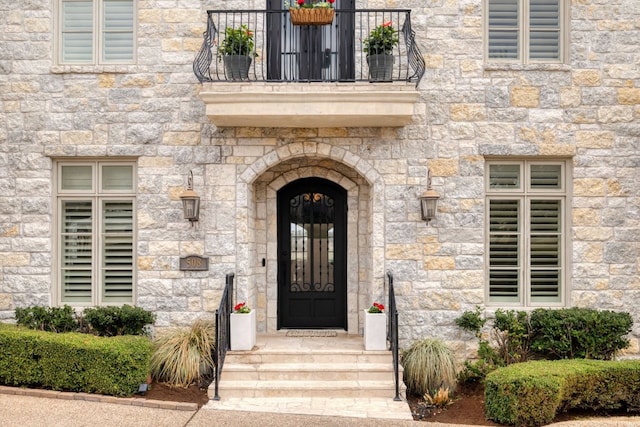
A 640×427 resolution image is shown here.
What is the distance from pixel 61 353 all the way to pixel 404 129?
5.37 m

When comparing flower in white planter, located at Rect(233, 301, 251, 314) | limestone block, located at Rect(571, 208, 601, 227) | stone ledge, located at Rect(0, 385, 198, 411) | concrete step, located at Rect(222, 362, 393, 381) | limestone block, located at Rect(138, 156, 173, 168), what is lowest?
stone ledge, located at Rect(0, 385, 198, 411)

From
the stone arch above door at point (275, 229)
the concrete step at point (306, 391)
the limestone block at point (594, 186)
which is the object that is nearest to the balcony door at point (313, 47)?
the stone arch above door at point (275, 229)

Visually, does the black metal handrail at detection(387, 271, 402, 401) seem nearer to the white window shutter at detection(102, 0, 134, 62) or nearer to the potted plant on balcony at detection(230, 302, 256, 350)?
the potted plant on balcony at detection(230, 302, 256, 350)

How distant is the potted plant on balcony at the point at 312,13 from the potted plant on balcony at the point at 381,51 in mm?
643

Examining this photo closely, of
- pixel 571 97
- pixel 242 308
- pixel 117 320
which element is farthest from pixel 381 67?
pixel 117 320

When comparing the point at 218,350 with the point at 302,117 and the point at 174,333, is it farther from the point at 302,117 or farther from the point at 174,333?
the point at 302,117

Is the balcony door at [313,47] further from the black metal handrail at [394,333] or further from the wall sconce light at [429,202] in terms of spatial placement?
the black metal handrail at [394,333]

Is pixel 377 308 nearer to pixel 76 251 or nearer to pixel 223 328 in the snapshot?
pixel 223 328

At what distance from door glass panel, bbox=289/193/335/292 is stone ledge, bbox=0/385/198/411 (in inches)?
110

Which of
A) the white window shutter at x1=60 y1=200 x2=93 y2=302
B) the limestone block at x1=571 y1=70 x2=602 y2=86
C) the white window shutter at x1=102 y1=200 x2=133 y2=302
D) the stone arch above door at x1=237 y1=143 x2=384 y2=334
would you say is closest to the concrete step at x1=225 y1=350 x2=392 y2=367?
the stone arch above door at x1=237 y1=143 x2=384 y2=334

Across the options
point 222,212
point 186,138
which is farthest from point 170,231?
point 186,138

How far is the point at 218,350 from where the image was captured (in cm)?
709

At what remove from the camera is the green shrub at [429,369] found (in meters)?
7.43

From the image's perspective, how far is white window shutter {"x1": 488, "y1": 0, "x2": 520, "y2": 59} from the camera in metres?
8.40
